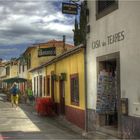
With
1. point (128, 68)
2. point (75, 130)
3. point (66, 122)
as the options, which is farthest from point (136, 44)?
point (66, 122)

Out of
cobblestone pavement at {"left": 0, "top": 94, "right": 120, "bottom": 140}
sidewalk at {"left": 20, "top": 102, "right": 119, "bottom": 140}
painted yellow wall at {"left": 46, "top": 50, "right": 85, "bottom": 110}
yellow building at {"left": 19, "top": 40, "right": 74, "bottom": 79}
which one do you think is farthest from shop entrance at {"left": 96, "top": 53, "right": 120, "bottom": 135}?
yellow building at {"left": 19, "top": 40, "right": 74, "bottom": 79}

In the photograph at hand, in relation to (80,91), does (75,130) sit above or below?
below

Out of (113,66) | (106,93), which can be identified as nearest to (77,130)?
(106,93)

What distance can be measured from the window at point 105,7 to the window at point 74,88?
13.2 ft

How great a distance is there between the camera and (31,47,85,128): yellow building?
57.7 ft

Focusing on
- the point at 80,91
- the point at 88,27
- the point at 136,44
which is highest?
the point at 88,27

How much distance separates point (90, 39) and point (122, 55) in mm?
3188

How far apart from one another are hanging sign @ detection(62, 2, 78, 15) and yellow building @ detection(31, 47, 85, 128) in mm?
1881

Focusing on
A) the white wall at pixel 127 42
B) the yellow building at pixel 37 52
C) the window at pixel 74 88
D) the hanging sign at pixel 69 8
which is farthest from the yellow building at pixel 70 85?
the yellow building at pixel 37 52

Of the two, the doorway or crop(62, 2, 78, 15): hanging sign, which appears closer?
crop(62, 2, 78, 15): hanging sign

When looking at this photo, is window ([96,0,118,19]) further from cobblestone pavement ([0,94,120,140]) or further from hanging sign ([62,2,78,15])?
cobblestone pavement ([0,94,120,140])

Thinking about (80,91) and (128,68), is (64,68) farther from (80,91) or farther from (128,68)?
(128,68)

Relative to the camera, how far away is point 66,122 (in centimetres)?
2009

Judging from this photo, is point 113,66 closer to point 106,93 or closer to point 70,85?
point 106,93
